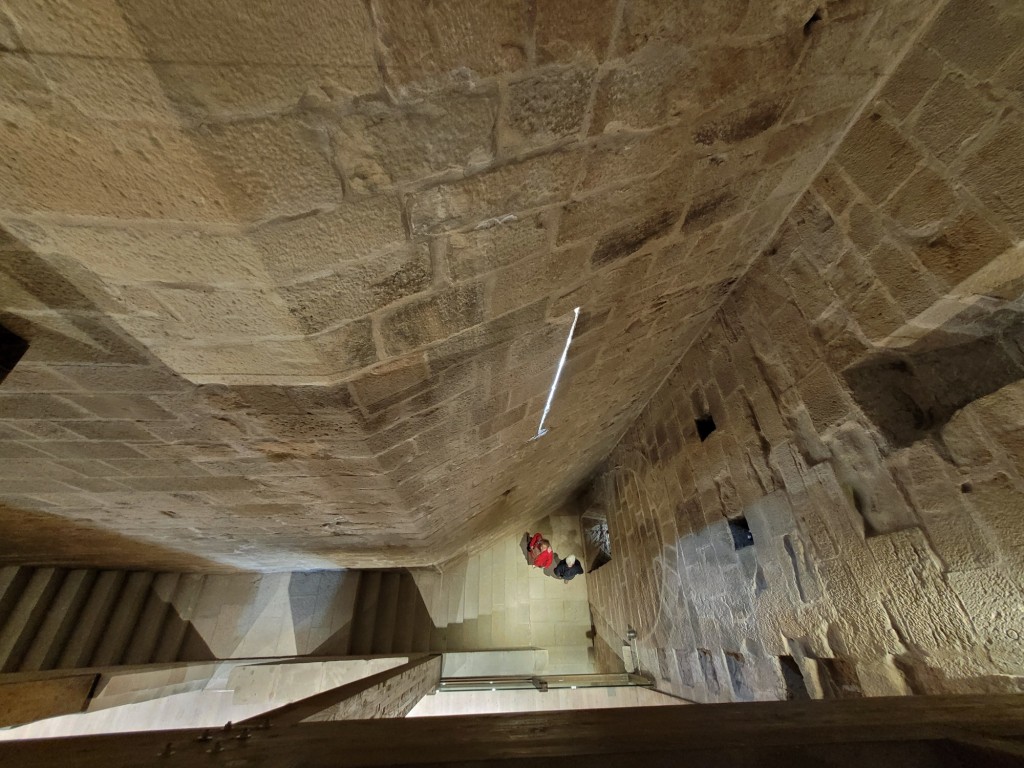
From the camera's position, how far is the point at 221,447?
1.55 meters

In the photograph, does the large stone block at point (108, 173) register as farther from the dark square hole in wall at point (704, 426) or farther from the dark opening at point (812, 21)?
the dark square hole in wall at point (704, 426)

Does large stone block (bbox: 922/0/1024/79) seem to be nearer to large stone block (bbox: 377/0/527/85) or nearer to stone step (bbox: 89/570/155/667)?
large stone block (bbox: 377/0/527/85)

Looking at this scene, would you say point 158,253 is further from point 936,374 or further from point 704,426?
point 704,426

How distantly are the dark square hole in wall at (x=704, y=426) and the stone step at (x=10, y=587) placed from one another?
5.03 m

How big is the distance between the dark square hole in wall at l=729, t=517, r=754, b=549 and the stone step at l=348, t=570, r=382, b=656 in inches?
168

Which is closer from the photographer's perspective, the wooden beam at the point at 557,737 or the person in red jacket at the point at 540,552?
the wooden beam at the point at 557,737

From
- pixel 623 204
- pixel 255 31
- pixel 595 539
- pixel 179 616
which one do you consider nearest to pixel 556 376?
pixel 623 204

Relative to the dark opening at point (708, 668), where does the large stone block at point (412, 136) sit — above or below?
above

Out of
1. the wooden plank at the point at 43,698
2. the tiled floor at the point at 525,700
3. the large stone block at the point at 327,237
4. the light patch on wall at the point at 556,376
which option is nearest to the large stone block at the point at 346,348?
the large stone block at the point at 327,237

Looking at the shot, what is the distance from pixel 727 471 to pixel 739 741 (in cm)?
176

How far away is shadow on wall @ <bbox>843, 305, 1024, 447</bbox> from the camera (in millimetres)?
1209

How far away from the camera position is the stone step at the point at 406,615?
16.0 feet

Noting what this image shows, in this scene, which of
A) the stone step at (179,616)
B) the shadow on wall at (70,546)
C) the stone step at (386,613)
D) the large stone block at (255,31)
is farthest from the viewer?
the stone step at (386,613)

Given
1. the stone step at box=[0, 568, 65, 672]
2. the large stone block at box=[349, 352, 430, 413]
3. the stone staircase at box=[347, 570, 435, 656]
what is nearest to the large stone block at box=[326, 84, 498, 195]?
the large stone block at box=[349, 352, 430, 413]
